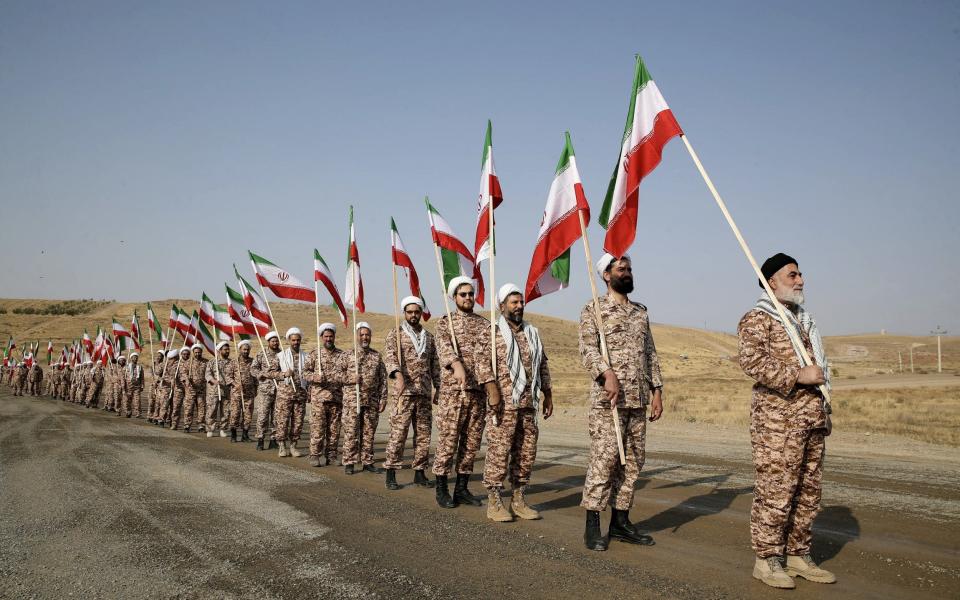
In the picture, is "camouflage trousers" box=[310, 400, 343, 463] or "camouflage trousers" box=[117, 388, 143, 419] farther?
"camouflage trousers" box=[117, 388, 143, 419]

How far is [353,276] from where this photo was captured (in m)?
12.0

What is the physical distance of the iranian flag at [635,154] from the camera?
5.94 meters

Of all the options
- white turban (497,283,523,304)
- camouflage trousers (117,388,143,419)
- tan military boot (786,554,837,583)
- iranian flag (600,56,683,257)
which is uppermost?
iranian flag (600,56,683,257)

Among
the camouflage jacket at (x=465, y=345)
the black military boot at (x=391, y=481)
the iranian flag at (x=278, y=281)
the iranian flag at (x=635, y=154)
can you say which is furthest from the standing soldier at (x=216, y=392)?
the iranian flag at (x=635, y=154)

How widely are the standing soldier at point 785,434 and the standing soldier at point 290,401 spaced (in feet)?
30.9

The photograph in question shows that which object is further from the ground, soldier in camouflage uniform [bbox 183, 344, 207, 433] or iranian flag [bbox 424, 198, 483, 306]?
iranian flag [bbox 424, 198, 483, 306]

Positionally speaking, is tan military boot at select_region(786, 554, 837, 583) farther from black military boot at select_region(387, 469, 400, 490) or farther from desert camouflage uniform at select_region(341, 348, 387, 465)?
desert camouflage uniform at select_region(341, 348, 387, 465)

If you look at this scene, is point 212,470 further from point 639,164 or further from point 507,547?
point 639,164

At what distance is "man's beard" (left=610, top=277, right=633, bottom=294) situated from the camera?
583 centimetres

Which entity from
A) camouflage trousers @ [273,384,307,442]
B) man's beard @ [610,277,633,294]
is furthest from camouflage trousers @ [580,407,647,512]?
camouflage trousers @ [273,384,307,442]

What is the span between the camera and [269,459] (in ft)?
38.4

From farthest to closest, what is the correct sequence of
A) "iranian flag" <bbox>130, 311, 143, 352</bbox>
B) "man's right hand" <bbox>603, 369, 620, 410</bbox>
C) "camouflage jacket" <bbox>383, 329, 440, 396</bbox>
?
"iranian flag" <bbox>130, 311, 143, 352</bbox> < "camouflage jacket" <bbox>383, 329, 440, 396</bbox> < "man's right hand" <bbox>603, 369, 620, 410</bbox>

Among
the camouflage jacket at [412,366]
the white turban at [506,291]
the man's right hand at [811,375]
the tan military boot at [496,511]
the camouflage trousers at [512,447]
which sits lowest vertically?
the tan military boot at [496,511]

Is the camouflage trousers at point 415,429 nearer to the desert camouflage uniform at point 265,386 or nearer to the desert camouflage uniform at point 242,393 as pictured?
the desert camouflage uniform at point 265,386
